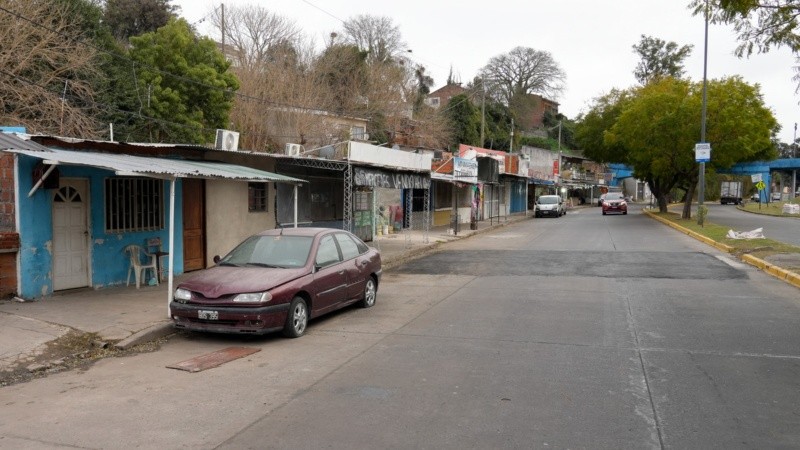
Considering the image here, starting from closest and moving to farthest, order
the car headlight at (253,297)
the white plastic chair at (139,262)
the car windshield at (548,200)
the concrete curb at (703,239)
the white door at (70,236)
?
the car headlight at (253,297), the white door at (70,236), the white plastic chair at (139,262), the concrete curb at (703,239), the car windshield at (548,200)

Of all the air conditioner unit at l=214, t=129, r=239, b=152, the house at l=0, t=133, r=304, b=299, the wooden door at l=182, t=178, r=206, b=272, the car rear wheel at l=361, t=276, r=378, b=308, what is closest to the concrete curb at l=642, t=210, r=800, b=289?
the car rear wheel at l=361, t=276, r=378, b=308

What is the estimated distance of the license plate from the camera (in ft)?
25.8

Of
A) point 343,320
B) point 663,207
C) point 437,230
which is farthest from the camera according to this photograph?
point 663,207

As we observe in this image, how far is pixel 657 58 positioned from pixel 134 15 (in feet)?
184

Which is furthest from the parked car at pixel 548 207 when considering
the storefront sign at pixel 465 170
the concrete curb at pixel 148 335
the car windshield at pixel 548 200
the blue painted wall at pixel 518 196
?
the concrete curb at pixel 148 335

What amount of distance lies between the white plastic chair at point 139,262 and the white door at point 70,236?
875mm

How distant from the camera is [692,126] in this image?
33719mm

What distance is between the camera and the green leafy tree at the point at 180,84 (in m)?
25.8

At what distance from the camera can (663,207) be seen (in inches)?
1793

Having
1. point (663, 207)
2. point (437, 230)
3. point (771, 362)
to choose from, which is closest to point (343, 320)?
point (771, 362)

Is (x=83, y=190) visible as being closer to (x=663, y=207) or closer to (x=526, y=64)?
(x=663, y=207)

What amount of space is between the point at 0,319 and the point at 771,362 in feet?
32.0

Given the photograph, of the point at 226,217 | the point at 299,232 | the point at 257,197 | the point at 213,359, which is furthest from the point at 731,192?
the point at 213,359

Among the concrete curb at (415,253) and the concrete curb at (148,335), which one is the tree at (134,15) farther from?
the concrete curb at (148,335)
